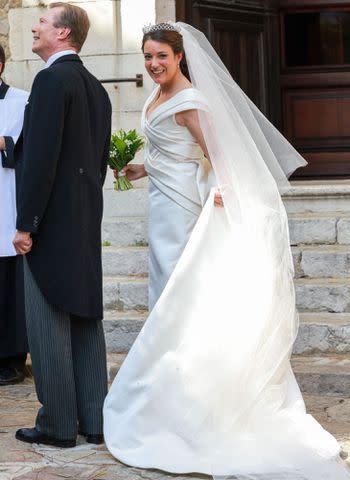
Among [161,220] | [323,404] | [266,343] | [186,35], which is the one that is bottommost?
[323,404]

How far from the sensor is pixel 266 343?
15.9ft

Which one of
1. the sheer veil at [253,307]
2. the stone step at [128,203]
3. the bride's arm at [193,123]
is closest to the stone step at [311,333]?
the sheer veil at [253,307]

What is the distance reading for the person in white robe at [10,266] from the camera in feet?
20.6

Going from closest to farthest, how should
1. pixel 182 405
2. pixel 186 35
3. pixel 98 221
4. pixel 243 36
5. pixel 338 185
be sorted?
1. pixel 182 405
2. pixel 98 221
3. pixel 186 35
4. pixel 338 185
5. pixel 243 36

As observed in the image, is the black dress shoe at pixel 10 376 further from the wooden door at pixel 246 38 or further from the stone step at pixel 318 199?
the wooden door at pixel 246 38

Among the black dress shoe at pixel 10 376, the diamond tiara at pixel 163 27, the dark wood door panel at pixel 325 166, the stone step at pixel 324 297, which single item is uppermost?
the diamond tiara at pixel 163 27

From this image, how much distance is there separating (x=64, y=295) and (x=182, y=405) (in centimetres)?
69

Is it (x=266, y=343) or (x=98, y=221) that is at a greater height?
(x=98, y=221)

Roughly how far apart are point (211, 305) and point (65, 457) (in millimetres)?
913

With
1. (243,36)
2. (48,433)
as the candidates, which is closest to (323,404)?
(48,433)

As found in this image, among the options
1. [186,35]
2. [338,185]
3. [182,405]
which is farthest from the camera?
[338,185]

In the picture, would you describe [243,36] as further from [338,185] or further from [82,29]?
[82,29]

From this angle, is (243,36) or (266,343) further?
(243,36)

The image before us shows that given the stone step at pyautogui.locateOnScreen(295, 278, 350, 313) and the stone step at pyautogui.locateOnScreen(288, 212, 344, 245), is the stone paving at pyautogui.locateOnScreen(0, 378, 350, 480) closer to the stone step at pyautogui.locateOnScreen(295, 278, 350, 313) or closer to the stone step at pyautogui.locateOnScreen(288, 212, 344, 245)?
the stone step at pyautogui.locateOnScreen(295, 278, 350, 313)
